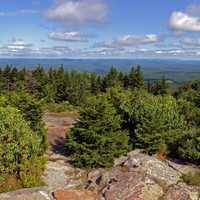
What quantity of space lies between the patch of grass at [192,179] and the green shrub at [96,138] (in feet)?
24.7

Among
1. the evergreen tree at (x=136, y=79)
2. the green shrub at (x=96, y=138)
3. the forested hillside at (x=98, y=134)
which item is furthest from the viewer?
the evergreen tree at (x=136, y=79)

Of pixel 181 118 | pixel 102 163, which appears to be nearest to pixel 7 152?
pixel 102 163

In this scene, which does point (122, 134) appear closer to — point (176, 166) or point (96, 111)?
point (96, 111)

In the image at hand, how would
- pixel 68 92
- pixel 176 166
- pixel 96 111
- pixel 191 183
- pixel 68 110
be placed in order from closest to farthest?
1. pixel 191 183
2. pixel 176 166
3. pixel 96 111
4. pixel 68 110
5. pixel 68 92

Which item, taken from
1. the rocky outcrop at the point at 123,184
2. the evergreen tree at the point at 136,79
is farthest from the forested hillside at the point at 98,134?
the evergreen tree at the point at 136,79

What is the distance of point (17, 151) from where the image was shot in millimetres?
27328

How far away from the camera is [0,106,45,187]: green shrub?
27.2m

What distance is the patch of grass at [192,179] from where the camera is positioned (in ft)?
86.5

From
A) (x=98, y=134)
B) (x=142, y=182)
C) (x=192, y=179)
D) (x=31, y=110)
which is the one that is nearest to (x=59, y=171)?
(x=98, y=134)

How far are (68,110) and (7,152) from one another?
42993 millimetres

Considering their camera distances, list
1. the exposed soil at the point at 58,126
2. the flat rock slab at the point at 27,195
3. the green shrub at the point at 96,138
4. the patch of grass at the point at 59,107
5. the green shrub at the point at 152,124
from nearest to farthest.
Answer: the flat rock slab at the point at 27,195 → the green shrub at the point at 96,138 → the green shrub at the point at 152,124 → the exposed soil at the point at 58,126 → the patch of grass at the point at 59,107

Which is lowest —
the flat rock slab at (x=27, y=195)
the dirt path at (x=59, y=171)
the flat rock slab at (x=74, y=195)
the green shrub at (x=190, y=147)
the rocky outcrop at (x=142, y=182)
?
the dirt path at (x=59, y=171)

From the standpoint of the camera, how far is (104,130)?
1330 inches

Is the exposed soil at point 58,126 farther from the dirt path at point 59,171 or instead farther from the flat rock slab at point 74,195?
the flat rock slab at point 74,195
